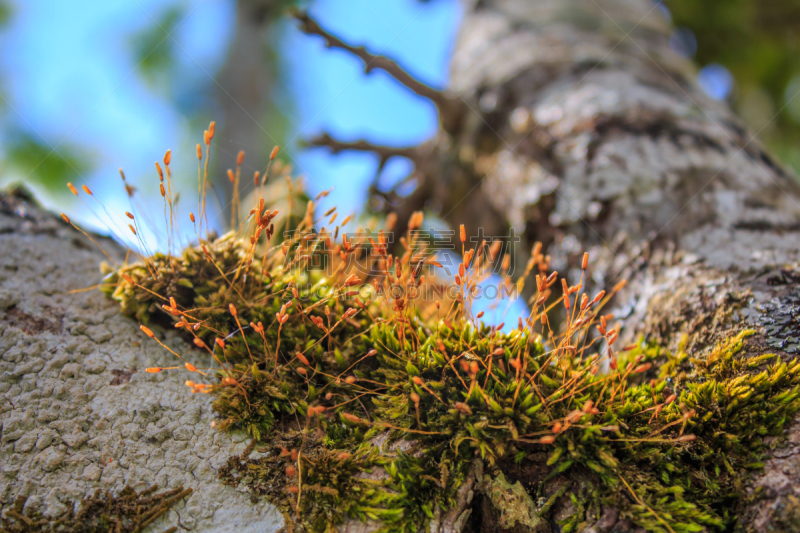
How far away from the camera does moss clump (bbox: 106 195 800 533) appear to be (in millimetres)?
1176

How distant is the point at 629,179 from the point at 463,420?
5.17 ft

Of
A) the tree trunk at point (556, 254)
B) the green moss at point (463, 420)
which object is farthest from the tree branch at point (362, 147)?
the green moss at point (463, 420)

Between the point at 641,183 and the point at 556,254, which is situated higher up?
the point at 641,183

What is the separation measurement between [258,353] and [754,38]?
8692 millimetres

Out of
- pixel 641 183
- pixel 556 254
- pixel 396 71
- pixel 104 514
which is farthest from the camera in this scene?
pixel 396 71

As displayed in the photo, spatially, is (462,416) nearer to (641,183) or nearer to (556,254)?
(556,254)

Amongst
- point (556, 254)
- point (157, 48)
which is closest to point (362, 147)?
point (556, 254)

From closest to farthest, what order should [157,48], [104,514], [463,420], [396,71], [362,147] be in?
[104,514]
[463,420]
[396,71]
[362,147]
[157,48]

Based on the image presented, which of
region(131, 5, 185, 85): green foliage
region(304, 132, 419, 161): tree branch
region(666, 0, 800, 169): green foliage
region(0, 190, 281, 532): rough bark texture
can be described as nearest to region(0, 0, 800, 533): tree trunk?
region(0, 190, 281, 532): rough bark texture

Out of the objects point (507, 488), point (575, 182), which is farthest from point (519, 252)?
point (507, 488)

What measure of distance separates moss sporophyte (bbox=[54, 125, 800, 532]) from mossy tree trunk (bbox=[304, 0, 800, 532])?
0.09 metres

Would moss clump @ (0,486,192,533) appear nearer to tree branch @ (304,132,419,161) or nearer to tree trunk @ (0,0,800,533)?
tree trunk @ (0,0,800,533)

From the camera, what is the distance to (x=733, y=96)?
754 centimetres

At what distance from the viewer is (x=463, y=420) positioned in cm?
126
